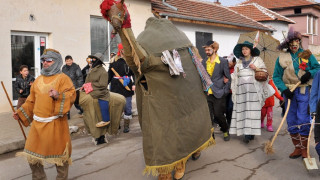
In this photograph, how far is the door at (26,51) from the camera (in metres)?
9.88

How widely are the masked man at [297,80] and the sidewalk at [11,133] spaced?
4.90 m

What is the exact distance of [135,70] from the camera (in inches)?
148

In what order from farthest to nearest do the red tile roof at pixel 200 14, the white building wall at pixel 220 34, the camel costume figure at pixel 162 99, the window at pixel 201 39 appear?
the window at pixel 201 39 < the white building wall at pixel 220 34 < the red tile roof at pixel 200 14 < the camel costume figure at pixel 162 99

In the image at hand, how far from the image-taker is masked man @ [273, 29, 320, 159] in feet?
16.2

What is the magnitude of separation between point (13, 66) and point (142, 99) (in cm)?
729

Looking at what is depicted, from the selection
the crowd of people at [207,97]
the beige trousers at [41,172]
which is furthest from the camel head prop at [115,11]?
the beige trousers at [41,172]

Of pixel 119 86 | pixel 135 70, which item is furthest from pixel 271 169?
pixel 119 86

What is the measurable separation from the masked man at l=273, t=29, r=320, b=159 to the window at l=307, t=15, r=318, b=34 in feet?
108

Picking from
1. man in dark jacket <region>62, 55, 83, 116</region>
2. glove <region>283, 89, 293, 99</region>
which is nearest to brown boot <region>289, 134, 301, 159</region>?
glove <region>283, 89, 293, 99</region>

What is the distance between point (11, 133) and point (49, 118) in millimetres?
3660

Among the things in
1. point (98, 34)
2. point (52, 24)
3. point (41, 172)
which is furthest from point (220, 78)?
point (98, 34)

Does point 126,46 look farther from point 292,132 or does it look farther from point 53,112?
point 292,132

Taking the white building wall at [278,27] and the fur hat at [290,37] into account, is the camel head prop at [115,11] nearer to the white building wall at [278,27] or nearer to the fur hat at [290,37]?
the fur hat at [290,37]

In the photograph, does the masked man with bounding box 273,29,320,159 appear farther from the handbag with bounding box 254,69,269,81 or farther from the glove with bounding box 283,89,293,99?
the handbag with bounding box 254,69,269,81
